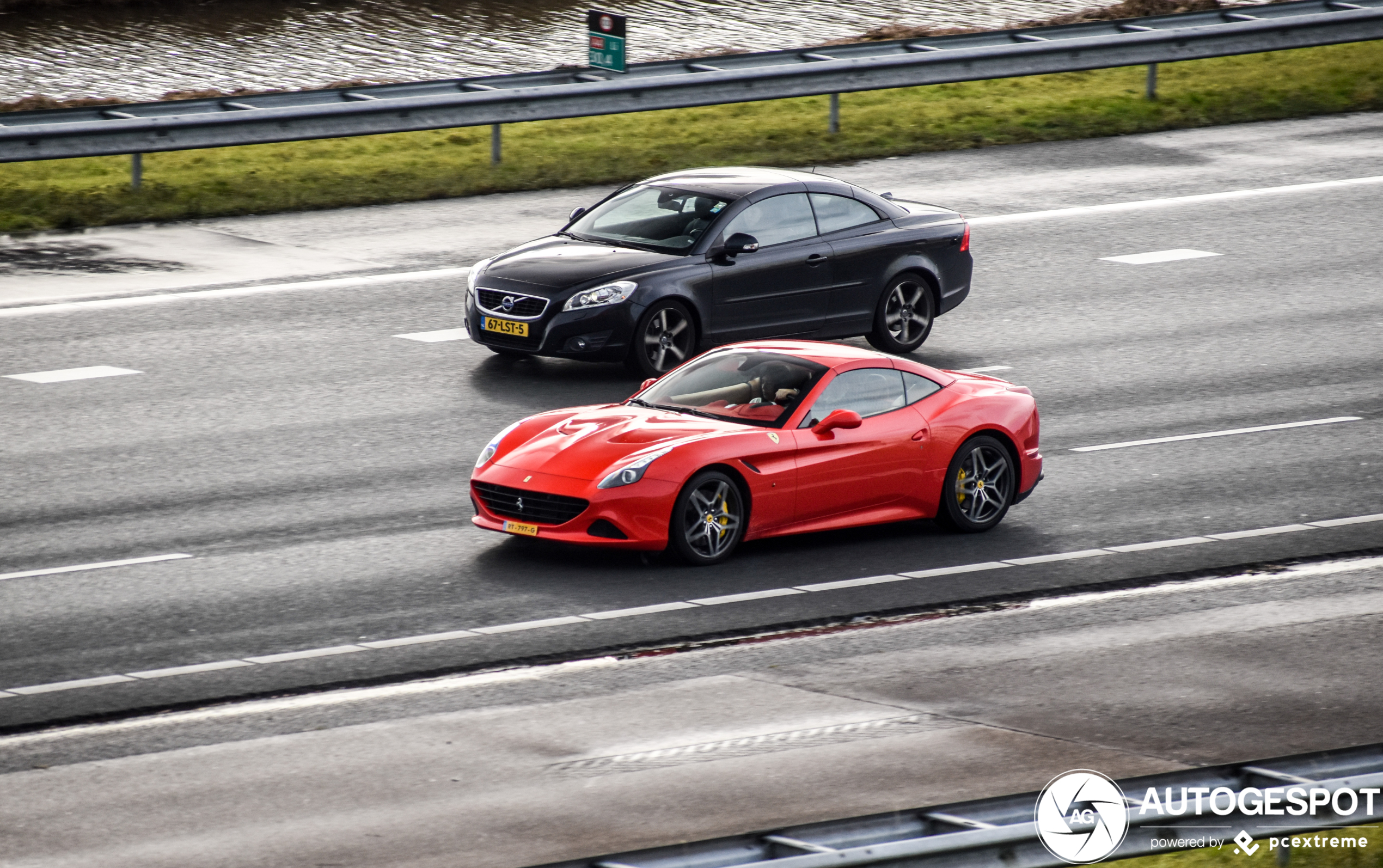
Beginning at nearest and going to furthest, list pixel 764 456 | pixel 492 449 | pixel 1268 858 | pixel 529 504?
1. pixel 1268 858
2. pixel 529 504
3. pixel 764 456
4. pixel 492 449

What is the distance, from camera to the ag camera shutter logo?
23.2 ft

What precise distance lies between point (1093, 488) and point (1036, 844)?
25.8 feet

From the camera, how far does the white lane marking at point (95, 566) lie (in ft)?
40.3

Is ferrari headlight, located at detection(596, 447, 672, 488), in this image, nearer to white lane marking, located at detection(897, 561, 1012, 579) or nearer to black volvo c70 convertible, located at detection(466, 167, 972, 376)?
white lane marking, located at detection(897, 561, 1012, 579)

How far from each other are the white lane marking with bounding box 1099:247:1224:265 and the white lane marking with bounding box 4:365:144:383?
9886 millimetres

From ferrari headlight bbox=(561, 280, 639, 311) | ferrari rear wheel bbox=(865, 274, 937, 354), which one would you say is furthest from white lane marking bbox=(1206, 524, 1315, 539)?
ferrari headlight bbox=(561, 280, 639, 311)

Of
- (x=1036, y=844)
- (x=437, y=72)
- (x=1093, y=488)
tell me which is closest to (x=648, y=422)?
(x=1093, y=488)

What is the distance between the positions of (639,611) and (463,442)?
3829 millimetres

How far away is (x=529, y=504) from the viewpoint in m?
12.7

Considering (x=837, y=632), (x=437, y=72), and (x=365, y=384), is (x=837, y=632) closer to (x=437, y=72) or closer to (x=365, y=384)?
(x=365, y=384)

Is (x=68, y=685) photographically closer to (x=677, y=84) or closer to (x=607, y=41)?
(x=677, y=84)

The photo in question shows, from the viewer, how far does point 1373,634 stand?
38.8ft

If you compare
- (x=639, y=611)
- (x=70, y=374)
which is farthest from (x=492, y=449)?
(x=70, y=374)

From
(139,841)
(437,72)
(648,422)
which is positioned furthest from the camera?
(437,72)
